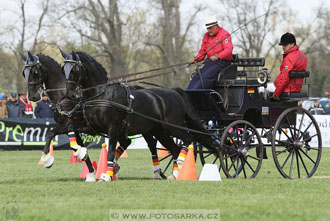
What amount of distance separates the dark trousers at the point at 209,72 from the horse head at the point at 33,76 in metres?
2.76

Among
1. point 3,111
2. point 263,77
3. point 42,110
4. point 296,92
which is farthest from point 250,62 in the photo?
point 3,111

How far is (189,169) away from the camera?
10.6 metres

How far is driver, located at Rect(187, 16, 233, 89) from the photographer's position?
1123cm

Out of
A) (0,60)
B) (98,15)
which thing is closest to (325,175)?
(98,15)

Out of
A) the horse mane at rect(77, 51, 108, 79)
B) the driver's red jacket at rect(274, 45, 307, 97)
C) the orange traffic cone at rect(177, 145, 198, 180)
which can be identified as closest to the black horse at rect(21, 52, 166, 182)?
the horse mane at rect(77, 51, 108, 79)

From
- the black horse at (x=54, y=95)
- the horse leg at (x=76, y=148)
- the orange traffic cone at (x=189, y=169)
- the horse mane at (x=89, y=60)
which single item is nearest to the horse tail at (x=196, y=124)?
the orange traffic cone at (x=189, y=169)

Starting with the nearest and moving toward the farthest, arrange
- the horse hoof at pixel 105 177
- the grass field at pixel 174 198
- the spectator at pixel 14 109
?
1. the grass field at pixel 174 198
2. the horse hoof at pixel 105 177
3. the spectator at pixel 14 109

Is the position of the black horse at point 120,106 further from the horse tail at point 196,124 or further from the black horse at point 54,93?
the black horse at point 54,93

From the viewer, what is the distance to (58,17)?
36.2 metres

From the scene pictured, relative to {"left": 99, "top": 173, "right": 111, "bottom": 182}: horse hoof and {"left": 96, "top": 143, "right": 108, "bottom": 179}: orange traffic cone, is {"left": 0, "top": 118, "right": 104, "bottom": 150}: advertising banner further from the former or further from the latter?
{"left": 99, "top": 173, "right": 111, "bottom": 182}: horse hoof

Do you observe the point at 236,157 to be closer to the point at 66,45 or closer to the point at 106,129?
the point at 106,129

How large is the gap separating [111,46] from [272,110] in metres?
26.9

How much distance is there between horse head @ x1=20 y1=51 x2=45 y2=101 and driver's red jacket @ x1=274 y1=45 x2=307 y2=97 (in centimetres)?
408

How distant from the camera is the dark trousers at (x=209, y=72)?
11289 millimetres
